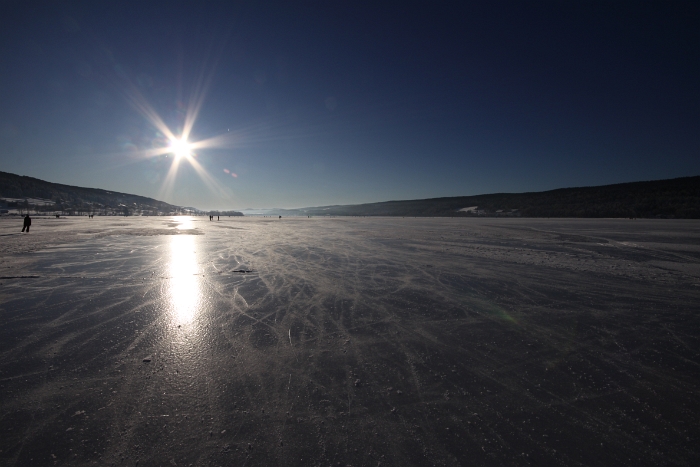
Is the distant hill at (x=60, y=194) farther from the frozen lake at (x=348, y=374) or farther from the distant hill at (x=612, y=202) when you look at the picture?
the distant hill at (x=612, y=202)

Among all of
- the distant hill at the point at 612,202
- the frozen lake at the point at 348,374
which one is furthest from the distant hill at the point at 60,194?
the distant hill at the point at 612,202

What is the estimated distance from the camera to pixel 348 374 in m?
2.96

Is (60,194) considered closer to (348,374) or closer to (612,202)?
(348,374)

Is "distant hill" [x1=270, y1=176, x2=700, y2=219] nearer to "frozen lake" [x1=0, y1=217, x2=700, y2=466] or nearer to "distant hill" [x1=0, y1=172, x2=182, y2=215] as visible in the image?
"frozen lake" [x1=0, y1=217, x2=700, y2=466]

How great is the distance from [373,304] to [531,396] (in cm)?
290

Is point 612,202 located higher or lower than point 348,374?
higher

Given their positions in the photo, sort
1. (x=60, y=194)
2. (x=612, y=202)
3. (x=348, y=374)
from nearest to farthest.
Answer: (x=348, y=374), (x=612, y=202), (x=60, y=194)

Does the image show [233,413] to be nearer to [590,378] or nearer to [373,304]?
[373,304]

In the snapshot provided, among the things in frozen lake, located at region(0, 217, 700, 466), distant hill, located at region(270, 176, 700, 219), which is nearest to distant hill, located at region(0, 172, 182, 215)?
frozen lake, located at region(0, 217, 700, 466)

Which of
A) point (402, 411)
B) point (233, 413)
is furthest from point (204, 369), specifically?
point (402, 411)

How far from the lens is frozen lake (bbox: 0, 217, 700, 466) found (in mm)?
2029

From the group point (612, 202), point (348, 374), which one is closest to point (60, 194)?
point (348, 374)

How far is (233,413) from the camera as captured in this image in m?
2.35

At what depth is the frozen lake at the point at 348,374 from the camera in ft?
6.66
